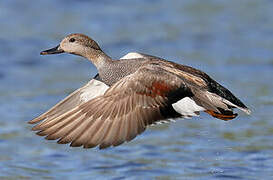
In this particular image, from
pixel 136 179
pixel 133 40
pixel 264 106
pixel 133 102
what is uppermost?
pixel 133 40

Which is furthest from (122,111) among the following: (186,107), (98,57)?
(98,57)

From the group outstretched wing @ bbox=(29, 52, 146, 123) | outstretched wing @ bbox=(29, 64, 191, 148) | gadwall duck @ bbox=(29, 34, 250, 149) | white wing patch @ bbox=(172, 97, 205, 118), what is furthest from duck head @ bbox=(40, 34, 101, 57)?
white wing patch @ bbox=(172, 97, 205, 118)

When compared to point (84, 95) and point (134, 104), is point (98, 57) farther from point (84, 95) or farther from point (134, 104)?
point (134, 104)

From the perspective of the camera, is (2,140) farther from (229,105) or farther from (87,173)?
(229,105)

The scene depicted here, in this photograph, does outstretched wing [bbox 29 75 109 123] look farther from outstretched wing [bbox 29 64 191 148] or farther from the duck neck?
outstretched wing [bbox 29 64 191 148]

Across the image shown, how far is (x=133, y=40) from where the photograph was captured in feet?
43.8

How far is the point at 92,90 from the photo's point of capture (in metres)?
8.58

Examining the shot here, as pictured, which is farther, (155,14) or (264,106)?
(155,14)

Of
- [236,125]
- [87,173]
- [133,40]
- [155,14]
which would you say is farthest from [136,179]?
[155,14]

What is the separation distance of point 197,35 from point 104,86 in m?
5.34

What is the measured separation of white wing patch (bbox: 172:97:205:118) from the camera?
25.0 feet

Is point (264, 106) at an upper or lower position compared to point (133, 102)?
upper

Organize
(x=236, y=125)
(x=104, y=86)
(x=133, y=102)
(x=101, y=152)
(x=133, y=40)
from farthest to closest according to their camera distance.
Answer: (x=133, y=40) < (x=236, y=125) < (x=101, y=152) < (x=104, y=86) < (x=133, y=102)

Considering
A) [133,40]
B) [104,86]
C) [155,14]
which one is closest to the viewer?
[104,86]
